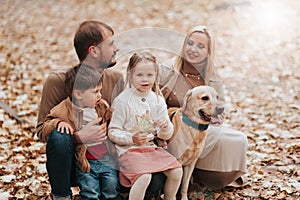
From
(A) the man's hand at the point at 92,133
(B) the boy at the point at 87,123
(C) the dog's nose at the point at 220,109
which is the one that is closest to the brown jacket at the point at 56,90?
(B) the boy at the point at 87,123

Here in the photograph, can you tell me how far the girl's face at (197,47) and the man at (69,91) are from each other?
0.46 m

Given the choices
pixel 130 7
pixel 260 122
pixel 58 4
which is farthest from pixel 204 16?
pixel 260 122

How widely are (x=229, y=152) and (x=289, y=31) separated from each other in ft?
19.3

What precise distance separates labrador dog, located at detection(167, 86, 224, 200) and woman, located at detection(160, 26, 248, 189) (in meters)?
0.08

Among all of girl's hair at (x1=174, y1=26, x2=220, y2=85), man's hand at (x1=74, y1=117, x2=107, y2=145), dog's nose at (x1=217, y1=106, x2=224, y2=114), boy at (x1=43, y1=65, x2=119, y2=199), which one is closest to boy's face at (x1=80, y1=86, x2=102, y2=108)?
boy at (x1=43, y1=65, x2=119, y2=199)

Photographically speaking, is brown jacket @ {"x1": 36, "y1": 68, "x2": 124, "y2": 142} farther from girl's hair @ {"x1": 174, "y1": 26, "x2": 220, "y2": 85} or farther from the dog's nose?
the dog's nose

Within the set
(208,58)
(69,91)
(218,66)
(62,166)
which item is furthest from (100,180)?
(218,66)

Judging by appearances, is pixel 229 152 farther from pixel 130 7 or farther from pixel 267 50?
pixel 130 7

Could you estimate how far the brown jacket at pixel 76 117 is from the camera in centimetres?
310

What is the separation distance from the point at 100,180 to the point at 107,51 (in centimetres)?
79

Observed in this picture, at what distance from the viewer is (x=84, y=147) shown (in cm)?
312

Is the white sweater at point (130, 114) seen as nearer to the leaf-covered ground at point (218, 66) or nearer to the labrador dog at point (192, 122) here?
the labrador dog at point (192, 122)

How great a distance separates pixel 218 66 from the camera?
7.44 metres

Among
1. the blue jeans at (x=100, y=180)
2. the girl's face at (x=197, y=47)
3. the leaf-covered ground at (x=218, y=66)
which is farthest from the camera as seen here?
the leaf-covered ground at (x=218, y=66)
